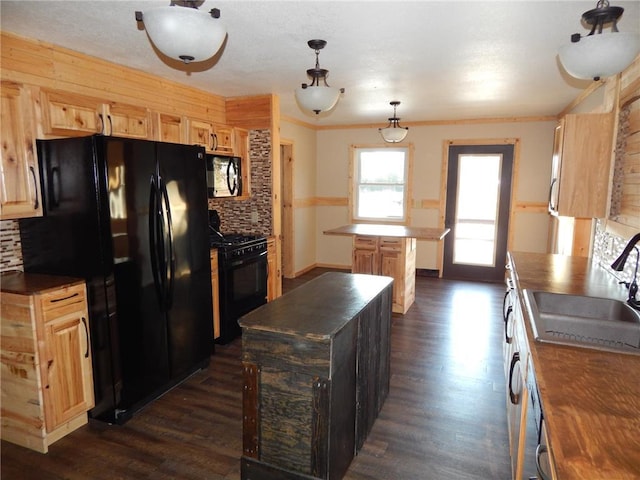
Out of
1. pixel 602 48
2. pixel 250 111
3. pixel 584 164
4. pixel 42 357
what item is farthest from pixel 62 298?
pixel 584 164

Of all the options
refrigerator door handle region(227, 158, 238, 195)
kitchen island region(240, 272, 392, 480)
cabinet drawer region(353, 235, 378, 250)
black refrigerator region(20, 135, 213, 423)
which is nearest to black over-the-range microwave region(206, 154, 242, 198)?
refrigerator door handle region(227, 158, 238, 195)

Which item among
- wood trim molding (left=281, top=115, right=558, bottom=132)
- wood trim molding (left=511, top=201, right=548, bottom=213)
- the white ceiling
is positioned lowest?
wood trim molding (left=511, top=201, right=548, bottom=213)

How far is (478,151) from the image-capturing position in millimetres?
6004

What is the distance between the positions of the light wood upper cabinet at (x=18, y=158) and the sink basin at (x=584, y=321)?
2.94m

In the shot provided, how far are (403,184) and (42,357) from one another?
544cm

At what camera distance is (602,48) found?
62.1 inches

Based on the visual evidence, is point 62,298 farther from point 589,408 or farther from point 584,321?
point 584,321

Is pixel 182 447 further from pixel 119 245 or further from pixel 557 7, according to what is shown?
pixel 557 7

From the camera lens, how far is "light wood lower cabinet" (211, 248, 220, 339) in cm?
355

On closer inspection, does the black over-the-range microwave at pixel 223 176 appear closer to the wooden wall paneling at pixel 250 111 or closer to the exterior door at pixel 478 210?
the wooden wall paneling at pixel 250 111

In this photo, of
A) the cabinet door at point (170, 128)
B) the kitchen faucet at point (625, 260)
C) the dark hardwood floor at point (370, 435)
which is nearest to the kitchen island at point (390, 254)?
the dark hardwood floor at point (370, 435)

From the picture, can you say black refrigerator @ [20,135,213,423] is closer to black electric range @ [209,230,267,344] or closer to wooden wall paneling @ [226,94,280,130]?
black electric range @ [209,230,267,344]

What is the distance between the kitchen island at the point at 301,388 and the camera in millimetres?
1796

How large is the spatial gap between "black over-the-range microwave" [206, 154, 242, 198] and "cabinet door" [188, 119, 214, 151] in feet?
0.46
